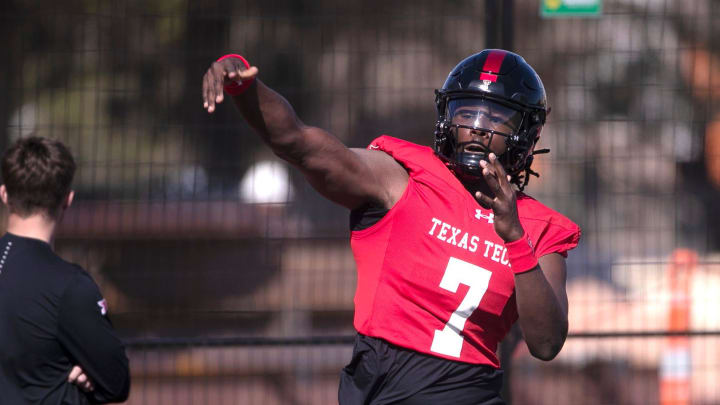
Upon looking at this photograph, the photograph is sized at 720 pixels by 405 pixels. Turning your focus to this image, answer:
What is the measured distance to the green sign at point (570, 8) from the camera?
546 centimetres

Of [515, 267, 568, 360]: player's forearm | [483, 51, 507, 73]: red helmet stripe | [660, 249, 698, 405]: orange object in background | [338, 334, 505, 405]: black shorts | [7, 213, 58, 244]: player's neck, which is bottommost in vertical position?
[660, 249, 698, 405]: orange object in background

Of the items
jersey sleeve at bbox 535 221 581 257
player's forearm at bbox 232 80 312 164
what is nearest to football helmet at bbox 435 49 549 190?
jersey sleeve at bbox 535 221 581 257

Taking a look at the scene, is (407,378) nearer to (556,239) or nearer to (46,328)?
(556,239)

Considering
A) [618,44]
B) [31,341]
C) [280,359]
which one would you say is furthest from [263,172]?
[31,341]

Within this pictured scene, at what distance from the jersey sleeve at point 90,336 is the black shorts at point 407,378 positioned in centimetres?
78

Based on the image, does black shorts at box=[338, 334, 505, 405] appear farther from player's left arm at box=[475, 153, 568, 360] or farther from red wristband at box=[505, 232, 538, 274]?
red wristband at box=[505, 232, 538, 274]

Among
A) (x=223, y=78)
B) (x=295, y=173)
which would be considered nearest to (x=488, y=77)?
(x=223, y=78)

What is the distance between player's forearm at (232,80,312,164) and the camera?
2.76 m

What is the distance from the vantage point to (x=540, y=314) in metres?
3.00

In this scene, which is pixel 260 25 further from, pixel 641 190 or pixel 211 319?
pixel 641 190

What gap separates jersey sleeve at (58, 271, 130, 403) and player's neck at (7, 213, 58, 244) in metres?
0.18

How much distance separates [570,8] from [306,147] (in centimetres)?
306

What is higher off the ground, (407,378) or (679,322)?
(407,378)

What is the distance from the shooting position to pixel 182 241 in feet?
18.1
